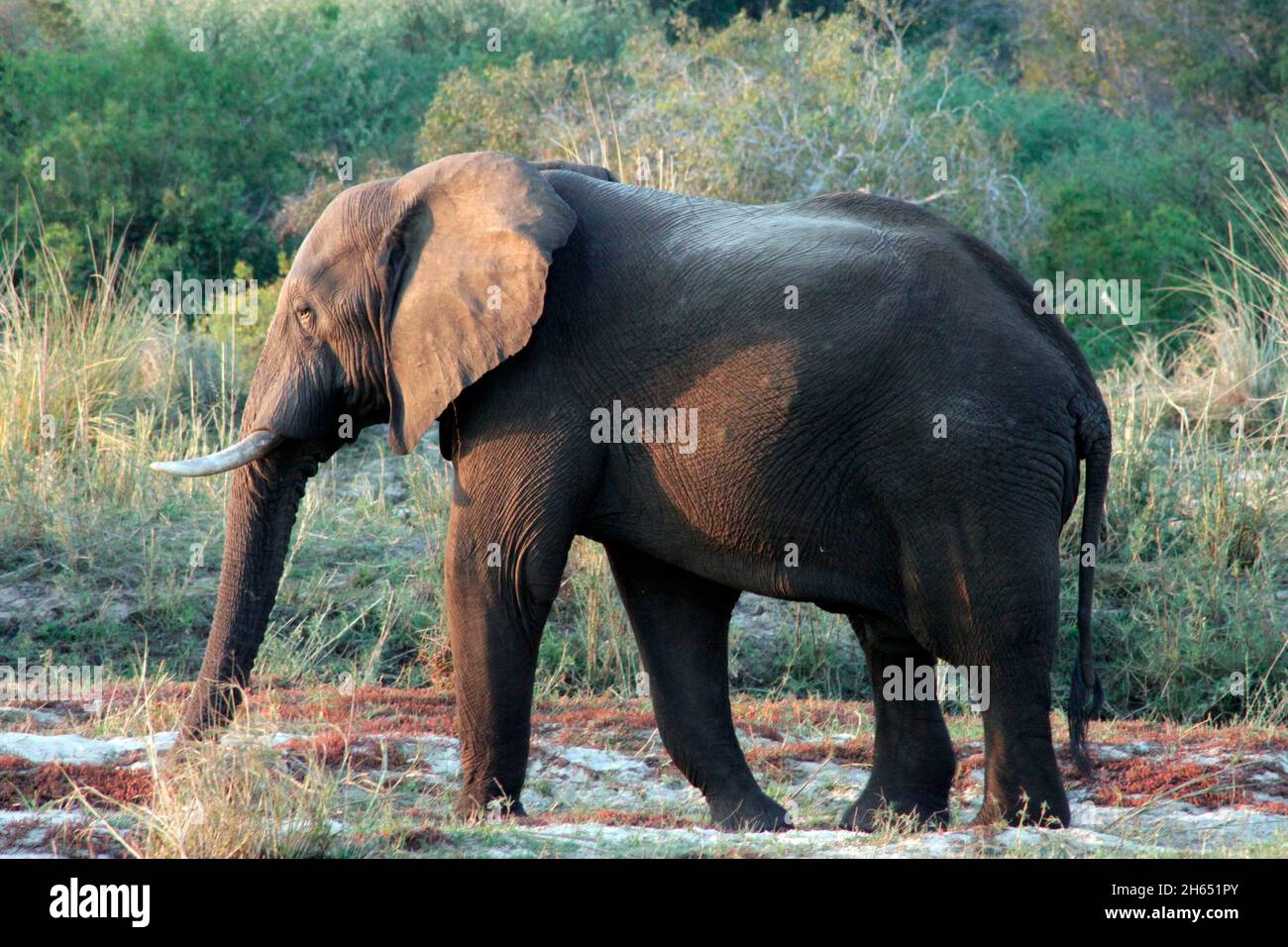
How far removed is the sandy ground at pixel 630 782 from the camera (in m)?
5.38

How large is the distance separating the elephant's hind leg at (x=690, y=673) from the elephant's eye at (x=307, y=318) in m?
1.34

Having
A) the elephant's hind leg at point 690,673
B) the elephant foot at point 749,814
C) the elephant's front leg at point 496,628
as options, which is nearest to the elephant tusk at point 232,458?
the elephant's front leg at point 496,628

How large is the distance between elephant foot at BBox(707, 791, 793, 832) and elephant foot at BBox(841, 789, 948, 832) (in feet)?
0.90

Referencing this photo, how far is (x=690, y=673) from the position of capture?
652cm

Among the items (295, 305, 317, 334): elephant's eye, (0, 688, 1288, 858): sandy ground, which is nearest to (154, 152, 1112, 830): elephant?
(295, 305, 317, 334): elephant's eye

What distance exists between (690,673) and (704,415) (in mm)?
1087

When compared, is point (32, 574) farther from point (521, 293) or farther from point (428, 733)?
point (521, 293)

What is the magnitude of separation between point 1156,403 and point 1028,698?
624cm

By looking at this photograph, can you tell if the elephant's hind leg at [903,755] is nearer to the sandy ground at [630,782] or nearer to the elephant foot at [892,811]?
the elephant foot at [892,811]

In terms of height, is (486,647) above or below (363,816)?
above

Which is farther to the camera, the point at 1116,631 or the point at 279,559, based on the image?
the point at 1116,631

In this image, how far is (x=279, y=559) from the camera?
656 centimetres

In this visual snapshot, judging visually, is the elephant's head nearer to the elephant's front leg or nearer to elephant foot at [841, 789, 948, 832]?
the elephant's front leg
